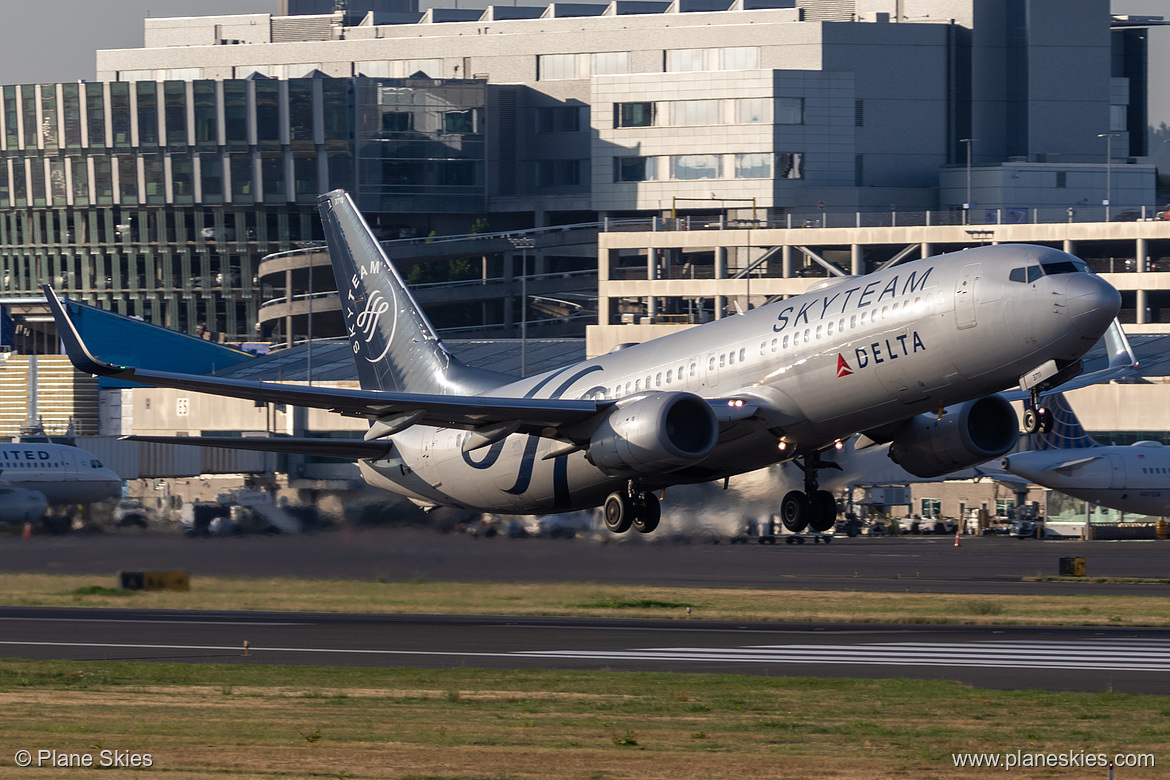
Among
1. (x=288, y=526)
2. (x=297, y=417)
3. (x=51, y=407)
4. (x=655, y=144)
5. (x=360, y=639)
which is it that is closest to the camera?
(x=360, y=639)

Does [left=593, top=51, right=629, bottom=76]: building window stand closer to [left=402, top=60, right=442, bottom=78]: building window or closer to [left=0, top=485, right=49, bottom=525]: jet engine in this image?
[left=402, top=60, right=442, bottom=78]: building window

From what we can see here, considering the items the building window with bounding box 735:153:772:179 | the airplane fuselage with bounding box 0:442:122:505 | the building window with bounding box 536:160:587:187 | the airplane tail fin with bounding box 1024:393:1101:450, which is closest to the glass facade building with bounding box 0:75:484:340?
the building window with bounding box 536:160:587:187

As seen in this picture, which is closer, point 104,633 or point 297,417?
point 104,633

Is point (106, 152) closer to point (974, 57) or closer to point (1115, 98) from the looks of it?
point (974, 57)

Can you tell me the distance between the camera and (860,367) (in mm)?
35719

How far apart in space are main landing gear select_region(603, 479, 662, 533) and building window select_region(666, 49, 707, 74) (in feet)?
476

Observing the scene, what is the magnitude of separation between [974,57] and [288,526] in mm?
139512

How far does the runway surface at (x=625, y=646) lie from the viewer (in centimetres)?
3850

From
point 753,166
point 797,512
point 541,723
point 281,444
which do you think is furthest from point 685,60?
point 541,723

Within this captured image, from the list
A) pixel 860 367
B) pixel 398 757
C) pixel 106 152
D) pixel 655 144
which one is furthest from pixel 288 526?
pixel 106 152

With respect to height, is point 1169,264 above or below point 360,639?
above

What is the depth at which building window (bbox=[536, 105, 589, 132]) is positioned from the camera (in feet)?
615

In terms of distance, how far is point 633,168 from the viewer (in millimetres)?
168625

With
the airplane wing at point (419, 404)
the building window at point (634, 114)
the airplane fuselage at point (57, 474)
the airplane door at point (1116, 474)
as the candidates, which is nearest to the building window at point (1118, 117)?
the building window at point (634, 114)
